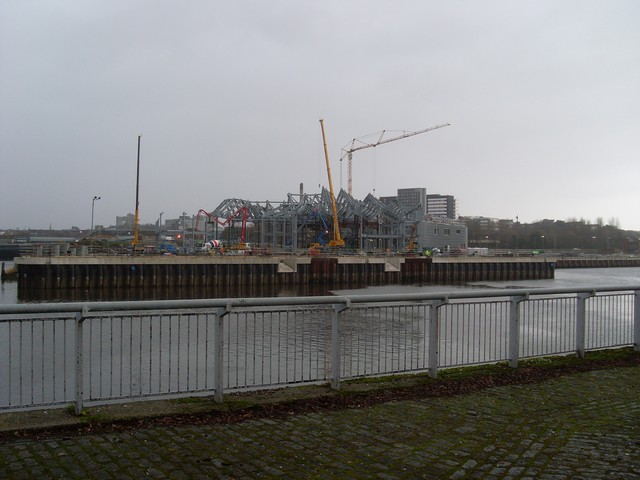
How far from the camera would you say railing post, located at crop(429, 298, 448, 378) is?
773 cm

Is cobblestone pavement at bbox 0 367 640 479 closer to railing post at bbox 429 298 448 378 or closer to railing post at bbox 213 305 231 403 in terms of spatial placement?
railing post at bbox 213 305 231 403

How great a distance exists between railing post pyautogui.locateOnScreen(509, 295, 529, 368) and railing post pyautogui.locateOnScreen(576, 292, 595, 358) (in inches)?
58.9

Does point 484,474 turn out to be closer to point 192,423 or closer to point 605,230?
point 192,423

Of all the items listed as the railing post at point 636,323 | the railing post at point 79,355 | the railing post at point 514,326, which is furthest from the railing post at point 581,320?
the railing post at point 79,355

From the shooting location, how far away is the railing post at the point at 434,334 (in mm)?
7727

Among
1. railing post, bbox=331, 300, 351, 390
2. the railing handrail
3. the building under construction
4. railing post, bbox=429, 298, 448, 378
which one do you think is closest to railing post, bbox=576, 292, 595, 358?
the railing handrail

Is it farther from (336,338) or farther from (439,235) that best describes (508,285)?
(336,338)

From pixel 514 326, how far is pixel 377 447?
4304mm

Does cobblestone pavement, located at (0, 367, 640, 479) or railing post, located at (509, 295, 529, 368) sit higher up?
railing post, located at (509, 295, 529, 368)

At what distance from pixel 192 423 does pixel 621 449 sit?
167 inches

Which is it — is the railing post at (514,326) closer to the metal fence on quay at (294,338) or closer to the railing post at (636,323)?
the metal fence on quay at (294,338)

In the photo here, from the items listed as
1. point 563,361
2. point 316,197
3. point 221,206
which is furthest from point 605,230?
point 563,361

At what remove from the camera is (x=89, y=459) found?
465cm

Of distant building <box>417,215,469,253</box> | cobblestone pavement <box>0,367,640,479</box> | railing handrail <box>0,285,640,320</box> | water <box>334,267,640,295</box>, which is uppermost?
distant building <box>417,215,469,253</box>
